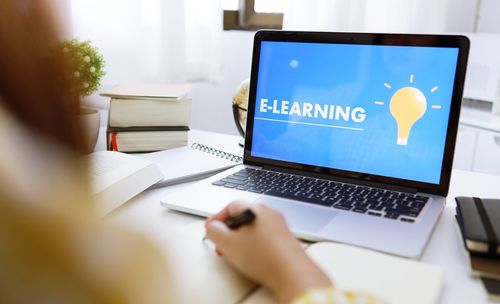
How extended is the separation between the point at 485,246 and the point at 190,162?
2.06ft

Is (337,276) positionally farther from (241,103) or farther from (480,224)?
(241,103)

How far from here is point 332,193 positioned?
80cm

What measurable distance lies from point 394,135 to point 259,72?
0.99ft

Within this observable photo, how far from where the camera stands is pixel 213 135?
4.40 ft

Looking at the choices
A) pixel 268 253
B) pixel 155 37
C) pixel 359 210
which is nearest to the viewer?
pixel 268 253

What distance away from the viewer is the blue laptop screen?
81 cm

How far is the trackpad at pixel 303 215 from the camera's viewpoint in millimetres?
675

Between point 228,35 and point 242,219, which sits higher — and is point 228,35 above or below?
above

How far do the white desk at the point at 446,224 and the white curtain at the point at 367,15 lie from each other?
1.01 metres

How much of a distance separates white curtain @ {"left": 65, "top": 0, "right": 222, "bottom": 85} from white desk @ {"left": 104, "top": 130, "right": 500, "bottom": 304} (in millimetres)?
802

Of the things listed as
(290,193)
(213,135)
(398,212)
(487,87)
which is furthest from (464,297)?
(487,87)

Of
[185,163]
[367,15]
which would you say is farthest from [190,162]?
[367,15]

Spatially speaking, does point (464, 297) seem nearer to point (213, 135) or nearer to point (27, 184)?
point (27, 184)

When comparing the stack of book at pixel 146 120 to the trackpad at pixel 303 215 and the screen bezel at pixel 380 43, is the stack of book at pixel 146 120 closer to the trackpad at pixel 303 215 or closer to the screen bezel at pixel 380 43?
the screen bezel at pixel 380 43
